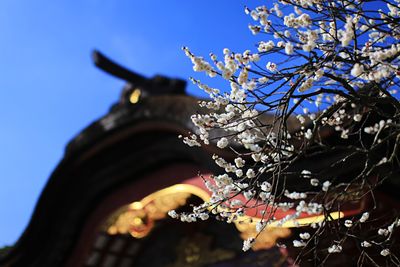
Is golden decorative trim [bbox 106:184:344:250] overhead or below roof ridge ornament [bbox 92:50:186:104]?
below

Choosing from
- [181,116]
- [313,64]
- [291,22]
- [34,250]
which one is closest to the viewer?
[313,64]

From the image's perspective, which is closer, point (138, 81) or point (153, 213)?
point (153, 213)

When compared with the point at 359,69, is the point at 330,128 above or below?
above

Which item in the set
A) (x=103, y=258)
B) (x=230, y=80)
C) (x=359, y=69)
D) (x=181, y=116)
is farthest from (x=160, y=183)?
(x=359, y=69)

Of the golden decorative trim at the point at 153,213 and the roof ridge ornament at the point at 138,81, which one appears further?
the roof ridge ornament at the point at 138,81

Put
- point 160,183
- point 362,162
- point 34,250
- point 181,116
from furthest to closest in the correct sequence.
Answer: point 34,250
point 160,183
point 181,116
point 362,162

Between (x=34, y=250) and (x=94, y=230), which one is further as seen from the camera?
(x=34, y=250)

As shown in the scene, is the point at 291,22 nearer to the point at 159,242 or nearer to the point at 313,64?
the point at 313,64

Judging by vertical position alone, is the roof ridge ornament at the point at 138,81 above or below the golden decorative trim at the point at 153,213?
above

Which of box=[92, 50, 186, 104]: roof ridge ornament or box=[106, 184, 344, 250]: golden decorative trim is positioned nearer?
box=[106, 184, 344, 250]: golden decorative trim

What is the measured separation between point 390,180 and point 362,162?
382 millimetres

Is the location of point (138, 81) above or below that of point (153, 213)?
above

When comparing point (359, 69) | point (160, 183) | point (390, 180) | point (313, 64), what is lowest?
point (359, 69)

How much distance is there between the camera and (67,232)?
8.21 m
